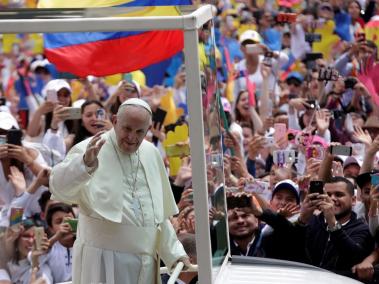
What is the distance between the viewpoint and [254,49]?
1455 cm

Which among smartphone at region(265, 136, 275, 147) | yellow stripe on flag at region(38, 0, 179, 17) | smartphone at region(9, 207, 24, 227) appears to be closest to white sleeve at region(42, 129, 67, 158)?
smartphone at region(265, 136, 275, 147)

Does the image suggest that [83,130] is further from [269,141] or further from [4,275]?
[4,275]

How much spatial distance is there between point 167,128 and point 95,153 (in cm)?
528

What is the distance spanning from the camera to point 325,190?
9281mm

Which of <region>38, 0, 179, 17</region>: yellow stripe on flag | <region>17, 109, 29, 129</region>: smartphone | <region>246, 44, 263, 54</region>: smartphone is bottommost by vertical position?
<region>17, 109, 29, 129</region>: smartphone

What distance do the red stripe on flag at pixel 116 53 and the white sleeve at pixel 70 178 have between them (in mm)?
902

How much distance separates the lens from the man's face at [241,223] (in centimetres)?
891

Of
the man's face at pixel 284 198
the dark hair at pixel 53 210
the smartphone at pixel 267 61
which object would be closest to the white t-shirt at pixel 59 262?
the dark hair at pixel 53 210

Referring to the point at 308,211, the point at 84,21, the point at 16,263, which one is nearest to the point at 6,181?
the point at 16,263

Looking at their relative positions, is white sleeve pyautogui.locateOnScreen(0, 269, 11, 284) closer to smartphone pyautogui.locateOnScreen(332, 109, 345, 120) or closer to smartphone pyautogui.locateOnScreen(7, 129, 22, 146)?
smartphone pyautogui.locateOnScreen(7, 129, 22, 146)

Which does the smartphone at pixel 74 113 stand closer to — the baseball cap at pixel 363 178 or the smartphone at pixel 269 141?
the smartphone at pixel 269 141

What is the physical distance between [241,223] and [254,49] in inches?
230

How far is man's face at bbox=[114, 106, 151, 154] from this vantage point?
664 centimetres

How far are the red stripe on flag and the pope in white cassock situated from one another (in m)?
0.68
